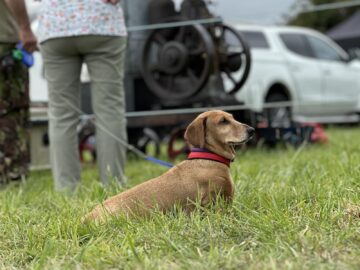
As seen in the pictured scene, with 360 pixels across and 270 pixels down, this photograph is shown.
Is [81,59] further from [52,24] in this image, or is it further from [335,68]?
[335,68]

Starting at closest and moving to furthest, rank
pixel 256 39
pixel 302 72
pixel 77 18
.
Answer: pixel 77 18, pixel 256 39, pixel 302 72

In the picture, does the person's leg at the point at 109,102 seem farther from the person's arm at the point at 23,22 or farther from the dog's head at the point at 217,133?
the dog's head at the point at 217,133

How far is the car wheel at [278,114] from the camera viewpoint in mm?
6586

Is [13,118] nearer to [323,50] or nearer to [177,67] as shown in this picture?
[177,67]

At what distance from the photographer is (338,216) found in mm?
2457

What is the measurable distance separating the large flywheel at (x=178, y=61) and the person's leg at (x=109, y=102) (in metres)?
1.83

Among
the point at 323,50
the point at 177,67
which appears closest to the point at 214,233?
the point at 177,67

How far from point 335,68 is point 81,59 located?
6749 mm

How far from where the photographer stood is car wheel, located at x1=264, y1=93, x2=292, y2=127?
6586 mm

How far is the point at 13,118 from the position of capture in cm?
446

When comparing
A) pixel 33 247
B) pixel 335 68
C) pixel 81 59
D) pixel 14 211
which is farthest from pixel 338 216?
pixel 335 68

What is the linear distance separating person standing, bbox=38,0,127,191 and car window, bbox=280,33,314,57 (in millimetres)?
5896

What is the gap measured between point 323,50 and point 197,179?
7.67m

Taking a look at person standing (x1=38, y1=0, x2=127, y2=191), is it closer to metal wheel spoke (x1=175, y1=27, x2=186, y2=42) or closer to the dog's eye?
the dog's eye
